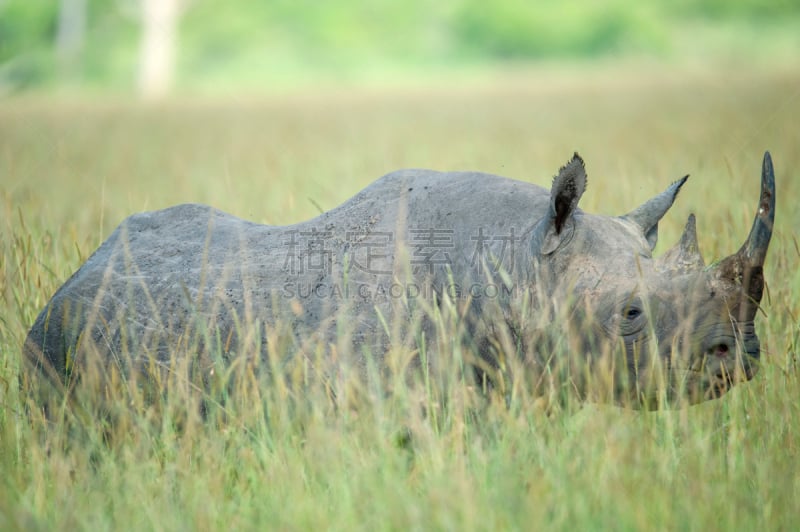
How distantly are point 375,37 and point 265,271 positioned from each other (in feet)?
100

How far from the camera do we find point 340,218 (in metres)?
3.52

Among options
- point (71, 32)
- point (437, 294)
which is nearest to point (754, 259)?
point (437, 294)

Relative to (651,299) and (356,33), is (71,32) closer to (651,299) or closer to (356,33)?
(356,33)

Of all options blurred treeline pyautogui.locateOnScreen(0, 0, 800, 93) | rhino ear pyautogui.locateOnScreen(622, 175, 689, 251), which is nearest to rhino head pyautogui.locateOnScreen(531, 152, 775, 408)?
rhino ear pyautogui.locateOnScreen(622, 175, 689, 251)

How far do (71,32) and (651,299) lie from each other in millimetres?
31570

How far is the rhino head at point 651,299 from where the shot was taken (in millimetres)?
2934

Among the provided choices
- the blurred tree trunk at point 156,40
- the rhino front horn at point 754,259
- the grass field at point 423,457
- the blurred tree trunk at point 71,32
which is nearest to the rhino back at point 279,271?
the grass field at point 423,457

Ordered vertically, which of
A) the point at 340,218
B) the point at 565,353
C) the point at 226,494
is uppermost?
the point at 340,218

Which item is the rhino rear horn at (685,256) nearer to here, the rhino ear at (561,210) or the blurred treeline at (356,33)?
the rhino ear at (561,210)

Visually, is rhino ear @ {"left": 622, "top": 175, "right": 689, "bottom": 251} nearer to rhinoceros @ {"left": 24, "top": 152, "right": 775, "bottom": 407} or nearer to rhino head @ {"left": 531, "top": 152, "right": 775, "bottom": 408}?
rhinoceros @ {"left": 24, "top": 152, "right": 775, "bottom": 407}

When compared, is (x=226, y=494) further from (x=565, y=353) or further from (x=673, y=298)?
(x=673, y=298)

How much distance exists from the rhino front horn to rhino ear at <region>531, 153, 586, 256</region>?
1.75 ft

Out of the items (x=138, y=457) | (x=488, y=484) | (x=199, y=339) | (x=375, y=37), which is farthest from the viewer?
(x=375, y=37)

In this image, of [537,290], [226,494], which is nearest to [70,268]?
[226,494]
